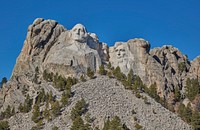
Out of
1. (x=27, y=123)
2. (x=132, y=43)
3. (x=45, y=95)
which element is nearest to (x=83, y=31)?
(x=132, y=43)

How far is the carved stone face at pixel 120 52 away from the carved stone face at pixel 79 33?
25.1 ft

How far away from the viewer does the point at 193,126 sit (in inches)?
3457

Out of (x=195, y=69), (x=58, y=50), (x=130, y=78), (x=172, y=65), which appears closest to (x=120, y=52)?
(x=172, y=65)

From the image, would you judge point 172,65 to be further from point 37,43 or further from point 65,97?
point 65,97

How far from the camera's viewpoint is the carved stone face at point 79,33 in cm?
10625

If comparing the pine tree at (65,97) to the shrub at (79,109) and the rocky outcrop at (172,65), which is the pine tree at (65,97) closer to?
the shrub at (79,109)

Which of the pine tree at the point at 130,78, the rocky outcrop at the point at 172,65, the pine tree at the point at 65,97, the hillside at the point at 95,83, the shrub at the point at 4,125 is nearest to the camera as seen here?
the shrub at the point at 4,125

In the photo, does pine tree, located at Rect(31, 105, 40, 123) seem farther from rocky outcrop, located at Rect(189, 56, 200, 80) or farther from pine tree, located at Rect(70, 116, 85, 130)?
rocky outcrop, located at Rect(189, 56, 200, 80)

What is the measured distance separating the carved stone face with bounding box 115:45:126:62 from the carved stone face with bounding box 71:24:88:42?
7649 mm

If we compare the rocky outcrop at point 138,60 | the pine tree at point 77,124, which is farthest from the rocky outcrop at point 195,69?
the pine tree at point 77,124

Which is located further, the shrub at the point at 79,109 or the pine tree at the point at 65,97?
the pine tree at the point at 65,97

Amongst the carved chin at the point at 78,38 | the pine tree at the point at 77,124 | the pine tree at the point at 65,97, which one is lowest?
the pine tree at the point at 77,124

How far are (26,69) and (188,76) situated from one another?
30.0 metres

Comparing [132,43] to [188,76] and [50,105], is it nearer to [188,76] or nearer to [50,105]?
→ [188,76]
